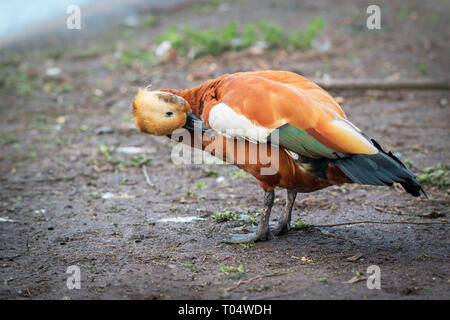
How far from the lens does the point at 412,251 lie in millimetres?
3883

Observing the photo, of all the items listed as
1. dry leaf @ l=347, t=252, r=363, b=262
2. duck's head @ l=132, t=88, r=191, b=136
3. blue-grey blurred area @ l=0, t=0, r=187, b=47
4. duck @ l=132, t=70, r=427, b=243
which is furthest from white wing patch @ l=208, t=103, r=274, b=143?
blue-grey blurred area @ l=0, t=0, r=187, b=47

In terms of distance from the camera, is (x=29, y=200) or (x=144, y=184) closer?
(x=29, y=200)

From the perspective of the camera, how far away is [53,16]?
13984 millimetres

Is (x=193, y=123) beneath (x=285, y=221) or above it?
above

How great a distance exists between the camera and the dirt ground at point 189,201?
3498 mm

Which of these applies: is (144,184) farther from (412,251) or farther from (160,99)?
(412,251)

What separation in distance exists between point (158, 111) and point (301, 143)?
1.15 meters

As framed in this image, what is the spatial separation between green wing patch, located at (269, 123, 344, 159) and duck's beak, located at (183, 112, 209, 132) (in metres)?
0.63

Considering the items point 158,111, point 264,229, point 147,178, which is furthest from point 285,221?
point 147,178

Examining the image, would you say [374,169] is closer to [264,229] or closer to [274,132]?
[274,132]

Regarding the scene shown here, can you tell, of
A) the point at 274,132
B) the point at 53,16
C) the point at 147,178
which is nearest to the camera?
the point at 274,132

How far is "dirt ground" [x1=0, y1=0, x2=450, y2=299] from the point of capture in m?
3.50

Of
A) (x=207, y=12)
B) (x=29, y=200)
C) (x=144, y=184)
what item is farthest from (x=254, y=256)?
(x=207, y=12)
